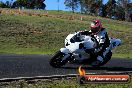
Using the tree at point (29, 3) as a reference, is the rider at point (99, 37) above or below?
above

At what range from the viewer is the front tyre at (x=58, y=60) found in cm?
A: 1395

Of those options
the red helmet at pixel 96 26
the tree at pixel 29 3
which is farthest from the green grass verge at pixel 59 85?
the tree at pixel 29 3

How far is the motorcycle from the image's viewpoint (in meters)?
13.9

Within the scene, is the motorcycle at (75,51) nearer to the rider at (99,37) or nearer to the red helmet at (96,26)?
the rider at (99,37)

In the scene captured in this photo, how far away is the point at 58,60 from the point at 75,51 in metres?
0.67

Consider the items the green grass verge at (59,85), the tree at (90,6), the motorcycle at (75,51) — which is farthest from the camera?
the tree at (90,6)

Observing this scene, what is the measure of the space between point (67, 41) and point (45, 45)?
1739 cm

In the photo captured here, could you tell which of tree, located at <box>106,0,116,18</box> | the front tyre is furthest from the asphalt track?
tree, located at <box>106,0,116,18</box>

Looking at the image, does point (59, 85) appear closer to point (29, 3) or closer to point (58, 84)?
point (58, 84)

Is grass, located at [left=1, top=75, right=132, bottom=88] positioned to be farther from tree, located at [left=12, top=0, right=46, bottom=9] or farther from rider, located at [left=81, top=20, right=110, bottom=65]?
tree, located at [left=12, top=0, right=46, bottom=9]

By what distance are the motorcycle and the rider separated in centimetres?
13

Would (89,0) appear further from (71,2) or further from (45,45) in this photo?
(45,45)

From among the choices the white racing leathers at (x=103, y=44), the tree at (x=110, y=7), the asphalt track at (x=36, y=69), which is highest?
the white racing leathers at (x=103, y=44)

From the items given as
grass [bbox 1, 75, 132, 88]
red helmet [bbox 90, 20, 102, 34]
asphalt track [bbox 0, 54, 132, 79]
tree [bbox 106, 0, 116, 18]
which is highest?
red helmet [bbox 90, 20, 102, 34]
